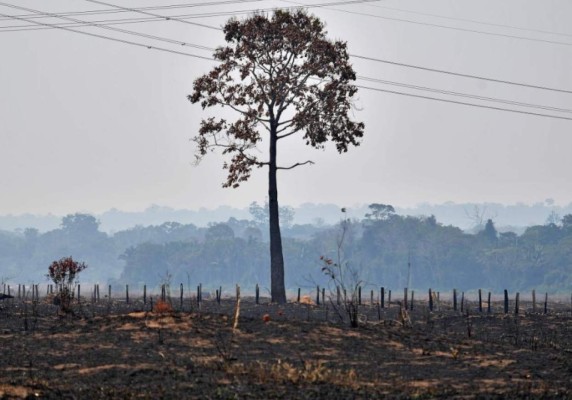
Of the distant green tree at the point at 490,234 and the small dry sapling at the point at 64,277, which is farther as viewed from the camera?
the distant green tree at the point at 490,234

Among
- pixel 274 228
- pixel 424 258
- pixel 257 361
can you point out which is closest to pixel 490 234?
pixel 424 258

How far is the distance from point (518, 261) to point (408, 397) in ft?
497

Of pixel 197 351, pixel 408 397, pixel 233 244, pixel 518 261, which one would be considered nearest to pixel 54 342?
pixel 197 351

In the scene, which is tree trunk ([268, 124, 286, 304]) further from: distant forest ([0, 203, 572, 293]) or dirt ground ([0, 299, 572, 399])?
distant forest ([0, 203, 572, 293])

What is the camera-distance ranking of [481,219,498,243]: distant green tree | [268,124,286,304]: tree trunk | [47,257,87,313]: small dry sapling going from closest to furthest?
[47,257,87,313]: small dry sapling → [268,124,286,304]: tree trunk → [481,219,498,243]: distant green tree

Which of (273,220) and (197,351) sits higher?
(273,220)

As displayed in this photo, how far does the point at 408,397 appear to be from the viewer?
64.7ft

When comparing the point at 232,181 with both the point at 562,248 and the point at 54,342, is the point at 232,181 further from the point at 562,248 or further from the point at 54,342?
the point at 562,248

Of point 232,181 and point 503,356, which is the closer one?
point 503,356

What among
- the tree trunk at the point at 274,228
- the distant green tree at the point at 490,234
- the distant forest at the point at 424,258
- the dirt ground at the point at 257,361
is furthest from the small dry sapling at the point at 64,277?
the distant green tree at the point at 490,234

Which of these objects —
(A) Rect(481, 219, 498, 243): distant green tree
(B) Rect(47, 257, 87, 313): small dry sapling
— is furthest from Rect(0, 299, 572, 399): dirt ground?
(A) Rect(481, 219, 498, 243): distant green tree

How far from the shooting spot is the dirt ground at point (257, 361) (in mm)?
20156

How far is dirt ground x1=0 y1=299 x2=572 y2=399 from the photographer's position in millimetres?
20156

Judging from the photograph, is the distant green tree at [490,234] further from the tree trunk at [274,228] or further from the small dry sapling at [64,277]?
the small dry sapling at [64,277]
